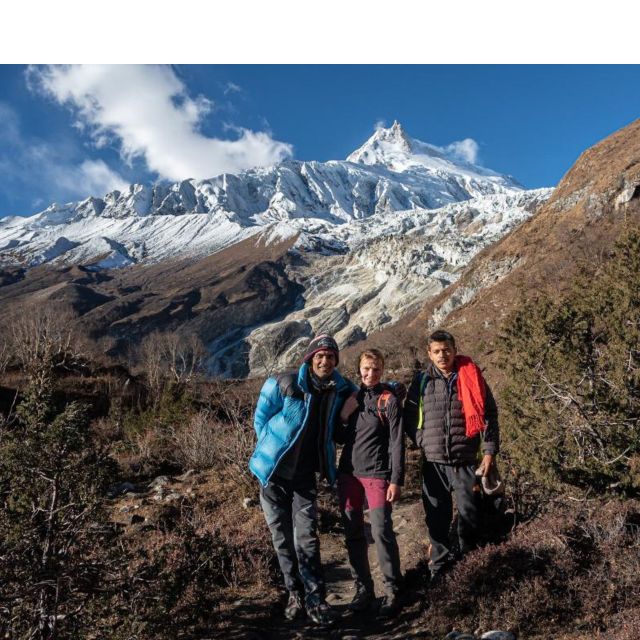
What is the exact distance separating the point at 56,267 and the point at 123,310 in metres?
57.9

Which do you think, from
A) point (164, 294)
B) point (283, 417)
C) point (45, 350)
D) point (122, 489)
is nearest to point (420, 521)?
point (283, 417)

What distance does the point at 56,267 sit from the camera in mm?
149500

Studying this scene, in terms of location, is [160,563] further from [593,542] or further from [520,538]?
[593,542]

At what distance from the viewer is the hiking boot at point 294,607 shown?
3928 millimetres

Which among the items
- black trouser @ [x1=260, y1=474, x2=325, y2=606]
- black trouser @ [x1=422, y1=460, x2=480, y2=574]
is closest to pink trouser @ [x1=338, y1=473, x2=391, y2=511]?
black trouser @ [x1=260, y1=474, x2=325, y2=606]

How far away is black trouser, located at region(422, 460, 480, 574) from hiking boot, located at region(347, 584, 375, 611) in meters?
0.57

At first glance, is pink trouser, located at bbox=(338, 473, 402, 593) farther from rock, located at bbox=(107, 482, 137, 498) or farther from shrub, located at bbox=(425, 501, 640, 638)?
rock, located at bbox=(107, 482, 137, 498)

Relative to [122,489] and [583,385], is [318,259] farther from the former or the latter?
[583,385]

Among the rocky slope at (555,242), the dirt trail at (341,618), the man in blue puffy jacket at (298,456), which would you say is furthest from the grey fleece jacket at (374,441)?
the rocky slope at (555,242)

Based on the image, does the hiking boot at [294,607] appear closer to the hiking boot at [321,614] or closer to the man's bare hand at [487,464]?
the hiking boot at [321,614]

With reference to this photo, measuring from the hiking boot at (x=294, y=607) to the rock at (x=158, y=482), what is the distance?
13.8 ft

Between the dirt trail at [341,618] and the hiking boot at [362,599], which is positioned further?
the hiking boot at [362,599]

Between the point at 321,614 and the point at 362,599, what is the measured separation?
412 mm

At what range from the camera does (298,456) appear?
A: 4023mm
